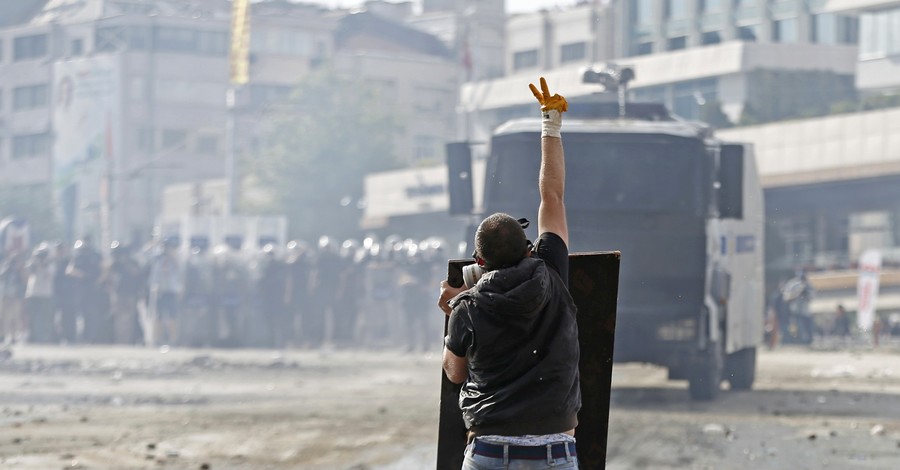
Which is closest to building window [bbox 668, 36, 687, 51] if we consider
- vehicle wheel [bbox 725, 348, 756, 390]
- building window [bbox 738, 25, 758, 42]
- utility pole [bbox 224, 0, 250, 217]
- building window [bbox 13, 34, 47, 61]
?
building window [bbox 738, 25, 758, 42]

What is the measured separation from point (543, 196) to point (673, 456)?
7.27 m

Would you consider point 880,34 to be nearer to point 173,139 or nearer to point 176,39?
point 176,39

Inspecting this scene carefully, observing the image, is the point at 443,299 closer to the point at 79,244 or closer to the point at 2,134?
the point at 79,244

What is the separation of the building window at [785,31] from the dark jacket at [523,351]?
61.6 m

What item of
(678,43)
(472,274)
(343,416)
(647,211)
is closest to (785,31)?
(678,43)

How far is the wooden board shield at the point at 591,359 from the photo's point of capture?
16.6 feet

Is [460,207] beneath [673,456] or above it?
above

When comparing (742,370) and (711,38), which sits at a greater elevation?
(711,38)

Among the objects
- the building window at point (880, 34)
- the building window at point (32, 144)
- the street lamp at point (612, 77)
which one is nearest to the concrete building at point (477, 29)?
the building window at point (32, 144)

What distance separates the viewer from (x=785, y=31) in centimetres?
6531

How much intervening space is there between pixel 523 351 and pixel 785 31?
62649mm

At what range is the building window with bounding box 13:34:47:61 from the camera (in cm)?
5572

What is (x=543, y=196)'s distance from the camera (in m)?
4.92

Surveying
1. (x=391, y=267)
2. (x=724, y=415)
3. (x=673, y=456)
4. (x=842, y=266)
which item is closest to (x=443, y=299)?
(x=673, y=456)
